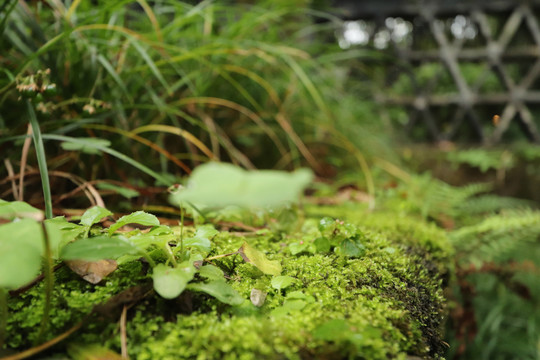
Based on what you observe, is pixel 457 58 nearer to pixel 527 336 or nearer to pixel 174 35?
pixel 527 336

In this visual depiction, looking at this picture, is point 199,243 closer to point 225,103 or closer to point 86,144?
point 86,144

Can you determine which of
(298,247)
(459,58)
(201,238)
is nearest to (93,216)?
(201,238)

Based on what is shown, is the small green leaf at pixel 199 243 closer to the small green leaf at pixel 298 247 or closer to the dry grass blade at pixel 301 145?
the small green leaf at pixel 298 247

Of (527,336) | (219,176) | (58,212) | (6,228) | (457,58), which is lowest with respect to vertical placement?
(527,336)

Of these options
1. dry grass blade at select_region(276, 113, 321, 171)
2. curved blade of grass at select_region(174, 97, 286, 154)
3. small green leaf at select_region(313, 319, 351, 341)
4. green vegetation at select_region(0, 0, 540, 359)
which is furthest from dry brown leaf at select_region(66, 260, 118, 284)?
dry grass blade at select_region(276, 113, 321, 171)

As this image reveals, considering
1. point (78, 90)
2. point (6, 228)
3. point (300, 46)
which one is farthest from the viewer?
point (300, 46)

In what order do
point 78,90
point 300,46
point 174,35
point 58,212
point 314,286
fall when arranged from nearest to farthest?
point 314,286 → point 58,212 → point 78,90 → point 174,35 → point 300,46

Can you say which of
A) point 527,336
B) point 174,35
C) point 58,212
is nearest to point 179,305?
point 58,212
